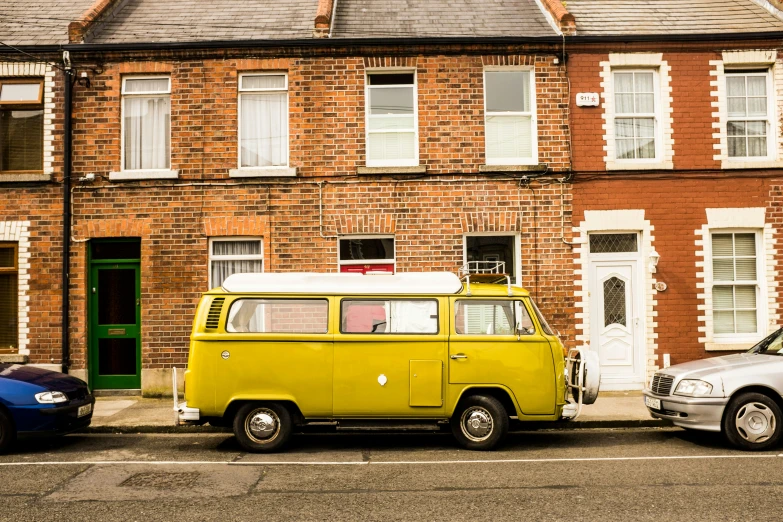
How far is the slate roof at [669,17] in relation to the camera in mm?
13672

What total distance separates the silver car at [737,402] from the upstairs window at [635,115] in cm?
542

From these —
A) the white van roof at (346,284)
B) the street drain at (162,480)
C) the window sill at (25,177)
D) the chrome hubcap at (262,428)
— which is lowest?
the street drain at (162,480)

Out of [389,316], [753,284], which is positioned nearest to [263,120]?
[389,316]

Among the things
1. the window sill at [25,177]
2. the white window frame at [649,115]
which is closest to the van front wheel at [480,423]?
the white window frame at [649,115]

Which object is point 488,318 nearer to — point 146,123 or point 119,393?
point 119,393

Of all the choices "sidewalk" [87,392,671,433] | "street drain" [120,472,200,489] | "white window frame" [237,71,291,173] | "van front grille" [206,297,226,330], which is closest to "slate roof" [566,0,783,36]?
"white window frame" [237,71,291,173]

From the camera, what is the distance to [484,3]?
48.6 feet

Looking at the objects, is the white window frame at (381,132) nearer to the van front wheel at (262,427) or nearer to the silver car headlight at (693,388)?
the van front wheel at (262,427)

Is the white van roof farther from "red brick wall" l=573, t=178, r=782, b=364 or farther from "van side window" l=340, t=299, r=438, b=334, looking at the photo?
"red brick wall" l=573, t=178, r=782, b=364

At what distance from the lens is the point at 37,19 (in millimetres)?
14359

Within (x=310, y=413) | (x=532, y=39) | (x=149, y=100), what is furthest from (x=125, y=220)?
(x=532, y=39)

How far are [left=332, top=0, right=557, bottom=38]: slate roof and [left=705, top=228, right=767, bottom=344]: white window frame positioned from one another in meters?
4.82

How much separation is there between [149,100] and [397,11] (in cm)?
503

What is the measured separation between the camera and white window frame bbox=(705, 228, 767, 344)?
520 inches
